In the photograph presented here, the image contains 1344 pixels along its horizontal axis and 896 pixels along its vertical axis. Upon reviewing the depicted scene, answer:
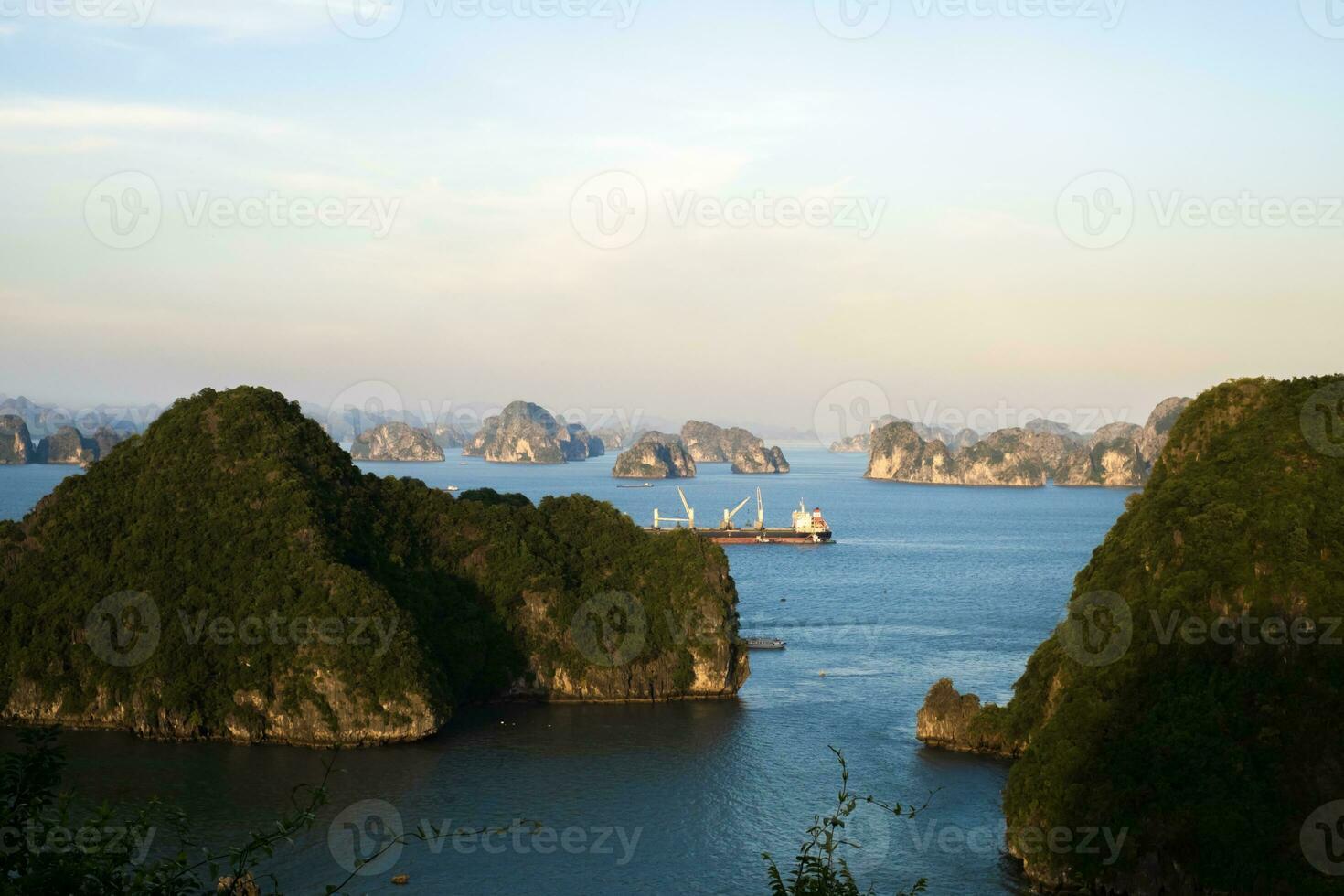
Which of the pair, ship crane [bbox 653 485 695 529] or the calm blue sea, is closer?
the calm blue sea

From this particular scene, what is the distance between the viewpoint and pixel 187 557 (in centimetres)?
6269

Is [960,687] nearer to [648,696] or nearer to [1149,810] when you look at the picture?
[648,696]

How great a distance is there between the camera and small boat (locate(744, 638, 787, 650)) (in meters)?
79.5

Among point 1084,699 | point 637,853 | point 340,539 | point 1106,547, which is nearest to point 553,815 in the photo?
point 637,853

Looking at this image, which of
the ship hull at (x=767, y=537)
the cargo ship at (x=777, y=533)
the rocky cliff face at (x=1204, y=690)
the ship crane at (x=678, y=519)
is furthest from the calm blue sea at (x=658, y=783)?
the cargo ship at (x=777, y=533)

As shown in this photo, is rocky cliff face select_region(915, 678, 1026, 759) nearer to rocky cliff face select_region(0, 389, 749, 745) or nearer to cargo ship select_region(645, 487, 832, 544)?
rocky cliff face select_region(0, 389, 749, 745)

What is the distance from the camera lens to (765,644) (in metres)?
80.2

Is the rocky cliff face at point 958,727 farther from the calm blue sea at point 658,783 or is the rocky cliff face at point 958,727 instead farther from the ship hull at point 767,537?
the ship hull at point 767,537

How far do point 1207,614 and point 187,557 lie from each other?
47.5 metres

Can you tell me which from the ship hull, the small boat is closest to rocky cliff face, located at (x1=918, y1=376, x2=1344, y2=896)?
the small boat

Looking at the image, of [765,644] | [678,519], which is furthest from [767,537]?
[765,644]

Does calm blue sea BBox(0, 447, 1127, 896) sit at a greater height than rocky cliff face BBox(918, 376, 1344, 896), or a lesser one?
lesser

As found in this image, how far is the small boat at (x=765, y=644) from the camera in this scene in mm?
79500

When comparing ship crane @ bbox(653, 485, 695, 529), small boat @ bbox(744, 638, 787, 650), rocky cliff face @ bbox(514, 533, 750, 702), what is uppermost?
ship crane @ bbox(653, 485, 695, 529)
